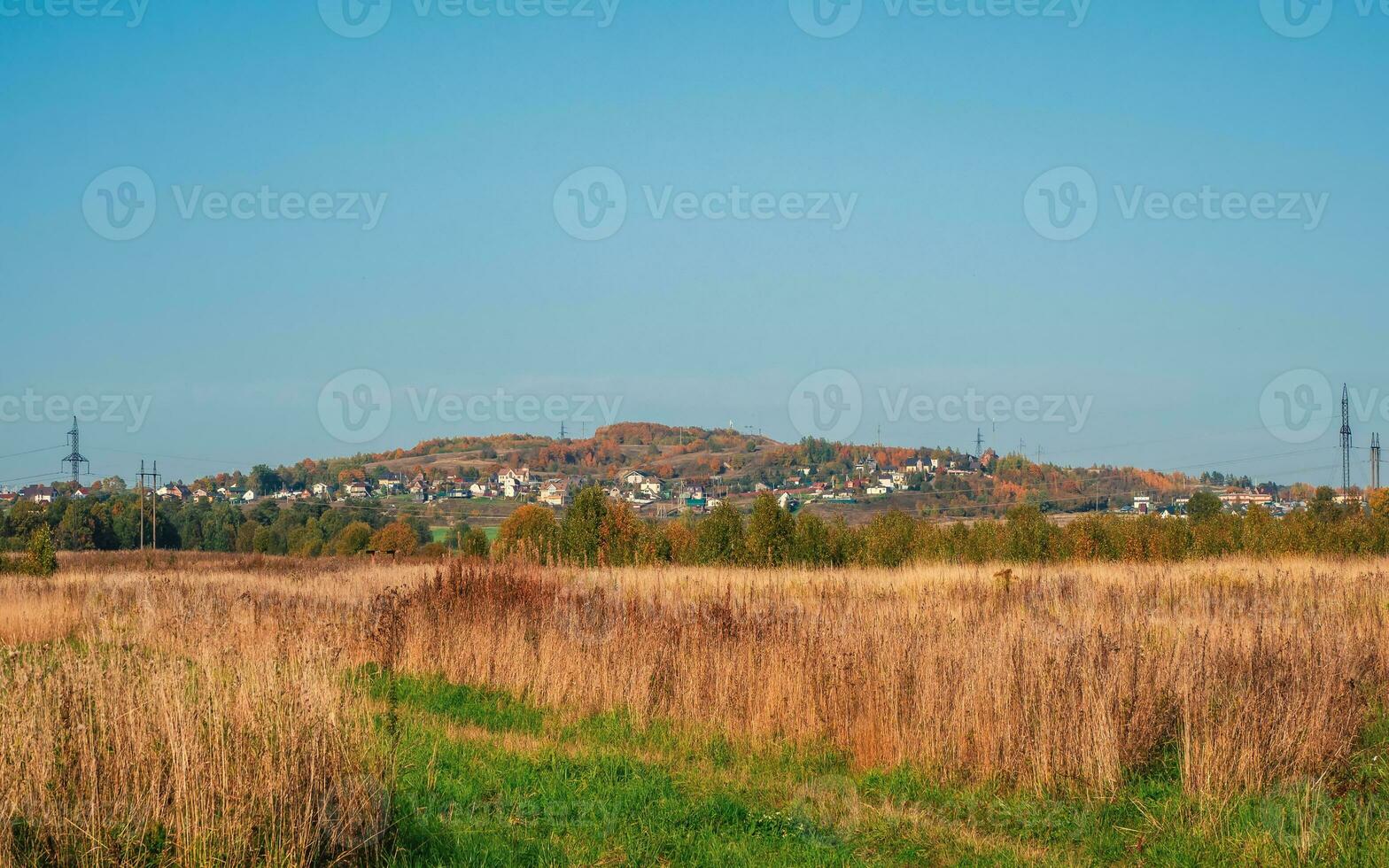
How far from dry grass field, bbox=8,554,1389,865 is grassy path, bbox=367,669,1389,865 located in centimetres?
3

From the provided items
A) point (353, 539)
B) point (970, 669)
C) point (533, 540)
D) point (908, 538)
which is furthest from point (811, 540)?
point (353, 539)

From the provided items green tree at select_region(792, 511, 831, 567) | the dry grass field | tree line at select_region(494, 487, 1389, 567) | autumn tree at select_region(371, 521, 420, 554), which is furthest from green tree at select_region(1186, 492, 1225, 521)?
autumn tree at select_region(371, 521, 420, 554)

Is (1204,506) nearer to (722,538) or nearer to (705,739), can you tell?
(722,538)

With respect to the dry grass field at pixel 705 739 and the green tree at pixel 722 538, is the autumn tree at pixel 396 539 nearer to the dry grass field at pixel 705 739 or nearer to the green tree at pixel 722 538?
the green tree at pixel 722 538

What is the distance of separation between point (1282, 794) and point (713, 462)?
120 metres

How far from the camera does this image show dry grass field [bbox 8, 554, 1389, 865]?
198 inches

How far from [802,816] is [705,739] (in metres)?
2.31

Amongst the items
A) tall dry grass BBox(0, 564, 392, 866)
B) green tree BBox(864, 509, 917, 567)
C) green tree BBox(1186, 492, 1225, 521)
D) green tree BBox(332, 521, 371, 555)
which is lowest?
green tree BBox(332, 521, 371, 555)

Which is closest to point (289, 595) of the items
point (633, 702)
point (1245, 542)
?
point (633, 702)

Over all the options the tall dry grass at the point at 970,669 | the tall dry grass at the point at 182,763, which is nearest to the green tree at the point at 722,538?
the tall dry grass at the point at 970,669

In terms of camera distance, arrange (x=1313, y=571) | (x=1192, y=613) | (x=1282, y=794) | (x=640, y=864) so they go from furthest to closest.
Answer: (x=1313, y=571)
(x=1192, y=613)
(x=1282, y=794)
(x=640, y=864)

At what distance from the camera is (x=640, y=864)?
567 cm

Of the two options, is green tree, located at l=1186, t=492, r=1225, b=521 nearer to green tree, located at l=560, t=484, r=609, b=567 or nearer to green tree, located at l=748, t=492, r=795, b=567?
green tree, located at l=748, t=492, r=795, b=567

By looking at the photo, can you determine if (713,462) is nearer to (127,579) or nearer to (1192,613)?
(127,579)
